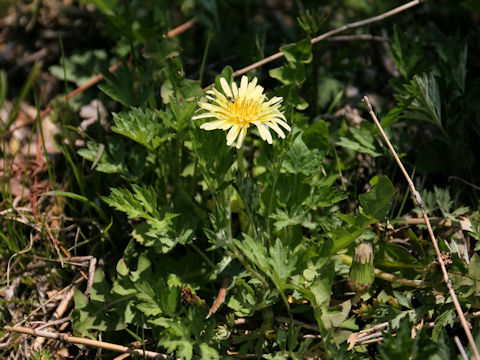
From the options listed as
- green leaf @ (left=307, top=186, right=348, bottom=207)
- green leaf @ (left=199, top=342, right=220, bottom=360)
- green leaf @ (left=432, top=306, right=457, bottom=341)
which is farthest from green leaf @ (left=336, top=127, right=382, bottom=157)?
green leaf @ (left=199, top=342, right=220, bottom=360)

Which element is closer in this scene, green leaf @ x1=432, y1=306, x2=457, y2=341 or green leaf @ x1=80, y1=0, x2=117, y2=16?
green leaf @ x1=432, y1=306, x2=457, y2=341

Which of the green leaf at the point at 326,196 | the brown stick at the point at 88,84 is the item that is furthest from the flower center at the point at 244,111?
the brown stick at the point at 88,84

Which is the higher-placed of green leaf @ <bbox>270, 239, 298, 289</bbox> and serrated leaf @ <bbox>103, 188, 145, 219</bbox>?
serrated leaf @ <bbox>103, 188, 145, 219</bbox>

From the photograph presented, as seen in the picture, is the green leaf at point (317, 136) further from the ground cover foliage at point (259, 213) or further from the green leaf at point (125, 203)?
the green leaf at point (125, 203)

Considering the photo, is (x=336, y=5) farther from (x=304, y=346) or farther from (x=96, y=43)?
(x=304, y=346)

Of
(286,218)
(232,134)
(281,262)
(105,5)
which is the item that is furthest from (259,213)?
(105,5)

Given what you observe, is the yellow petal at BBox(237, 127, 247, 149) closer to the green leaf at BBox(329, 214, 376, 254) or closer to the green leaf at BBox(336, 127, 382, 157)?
the green leaf at BBox(329, 214, 376, 254)
